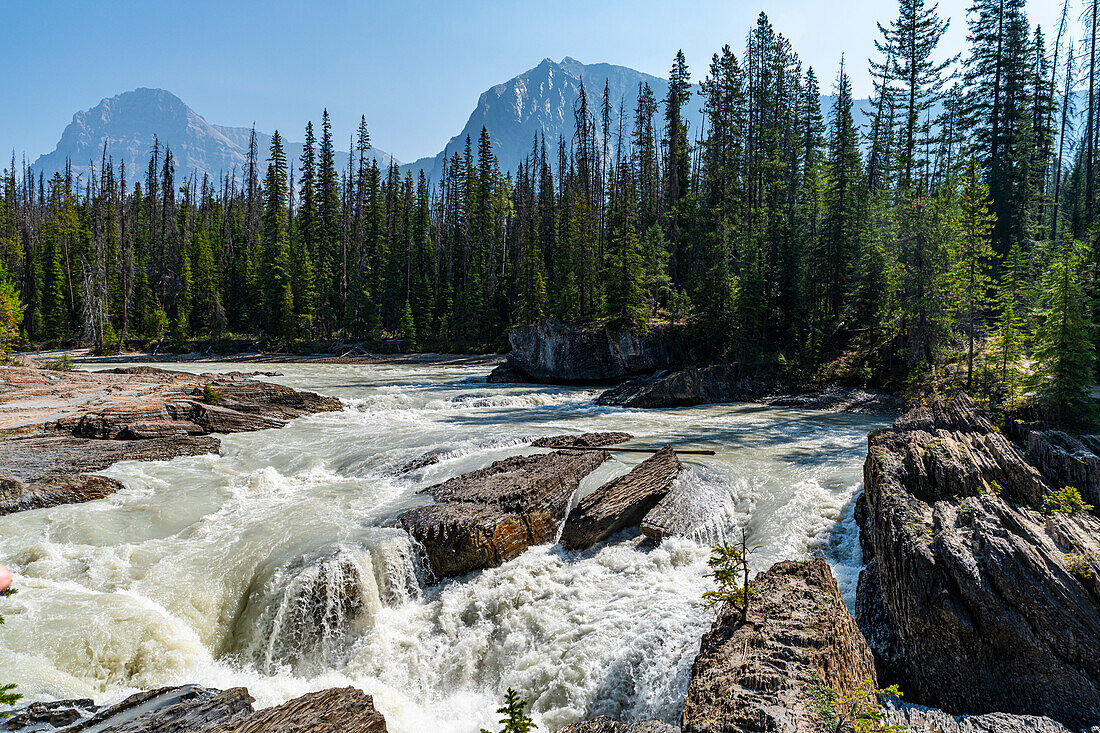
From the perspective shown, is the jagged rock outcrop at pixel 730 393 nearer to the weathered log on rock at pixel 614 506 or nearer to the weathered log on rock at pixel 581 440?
the weathered log on rock at pixel 581 440

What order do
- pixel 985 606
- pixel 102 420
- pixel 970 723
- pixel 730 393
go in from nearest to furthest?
pixel 970 723
pixel 985 606
pixel 102 420
pixel 730 393

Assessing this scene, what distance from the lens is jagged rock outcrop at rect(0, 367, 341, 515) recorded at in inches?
439

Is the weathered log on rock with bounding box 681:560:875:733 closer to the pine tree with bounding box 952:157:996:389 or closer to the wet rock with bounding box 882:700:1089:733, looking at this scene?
the wet rock with bounding box 882:700:1089:733

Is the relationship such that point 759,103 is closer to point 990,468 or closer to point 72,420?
point 990,468

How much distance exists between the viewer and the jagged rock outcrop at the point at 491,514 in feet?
28.1

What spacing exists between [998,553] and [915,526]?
2.70 ft

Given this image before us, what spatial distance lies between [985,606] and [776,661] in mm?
2409

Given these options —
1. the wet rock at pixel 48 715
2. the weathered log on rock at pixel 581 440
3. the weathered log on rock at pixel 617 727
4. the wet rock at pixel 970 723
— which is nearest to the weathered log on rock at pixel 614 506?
the weathered log on rock at pixel 581 440

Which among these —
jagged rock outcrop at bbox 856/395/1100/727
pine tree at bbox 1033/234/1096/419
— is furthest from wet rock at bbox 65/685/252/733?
pine tree at bbox 1033/234/1096/419

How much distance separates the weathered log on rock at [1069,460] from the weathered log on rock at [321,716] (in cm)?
972

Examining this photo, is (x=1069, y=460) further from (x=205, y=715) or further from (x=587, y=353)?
(x=587, y=353)

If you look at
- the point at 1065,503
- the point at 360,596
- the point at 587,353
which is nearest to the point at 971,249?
the point at 1065,503

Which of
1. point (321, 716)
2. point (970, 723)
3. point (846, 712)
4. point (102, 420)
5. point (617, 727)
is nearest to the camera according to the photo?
point (846, 712)

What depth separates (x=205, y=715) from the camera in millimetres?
4992
